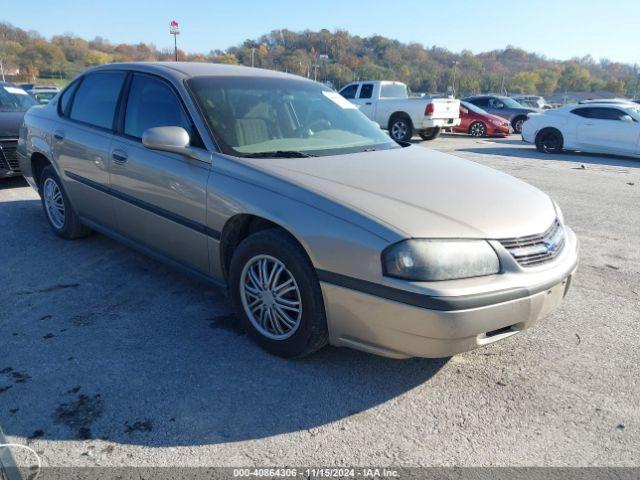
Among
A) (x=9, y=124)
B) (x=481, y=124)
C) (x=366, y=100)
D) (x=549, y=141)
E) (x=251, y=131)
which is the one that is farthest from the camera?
(x=481, y=124)

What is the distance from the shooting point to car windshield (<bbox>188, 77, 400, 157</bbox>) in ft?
10.8

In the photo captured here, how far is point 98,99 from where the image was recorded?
430cm

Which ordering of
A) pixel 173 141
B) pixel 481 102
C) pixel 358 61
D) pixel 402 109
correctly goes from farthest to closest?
pixel 358 61, pixel 481 102, pixel 402 109, pixel 173 141

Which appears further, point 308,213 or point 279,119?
point 279,119

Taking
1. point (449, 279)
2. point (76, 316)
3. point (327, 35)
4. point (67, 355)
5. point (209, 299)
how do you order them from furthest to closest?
point (327, 35)
point (209, 299)
point (76, 316)
point (67, 355)
point (449, 279)

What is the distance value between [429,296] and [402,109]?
46.5 feet

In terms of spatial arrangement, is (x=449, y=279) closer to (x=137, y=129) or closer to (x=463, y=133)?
(x=137, y=129)

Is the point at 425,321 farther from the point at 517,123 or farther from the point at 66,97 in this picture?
the point at 517,123

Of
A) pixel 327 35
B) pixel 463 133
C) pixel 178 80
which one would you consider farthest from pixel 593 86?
pixel 178 80

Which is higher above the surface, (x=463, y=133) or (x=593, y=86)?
(x=593, y=86)

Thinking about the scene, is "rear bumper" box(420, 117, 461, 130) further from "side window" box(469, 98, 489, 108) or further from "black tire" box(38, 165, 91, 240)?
"black tire" box(38, 165, 91, 240)

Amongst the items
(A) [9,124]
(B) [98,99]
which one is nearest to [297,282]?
(B) [98,99]

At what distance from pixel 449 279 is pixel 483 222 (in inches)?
15.6

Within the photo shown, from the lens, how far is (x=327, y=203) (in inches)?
102
